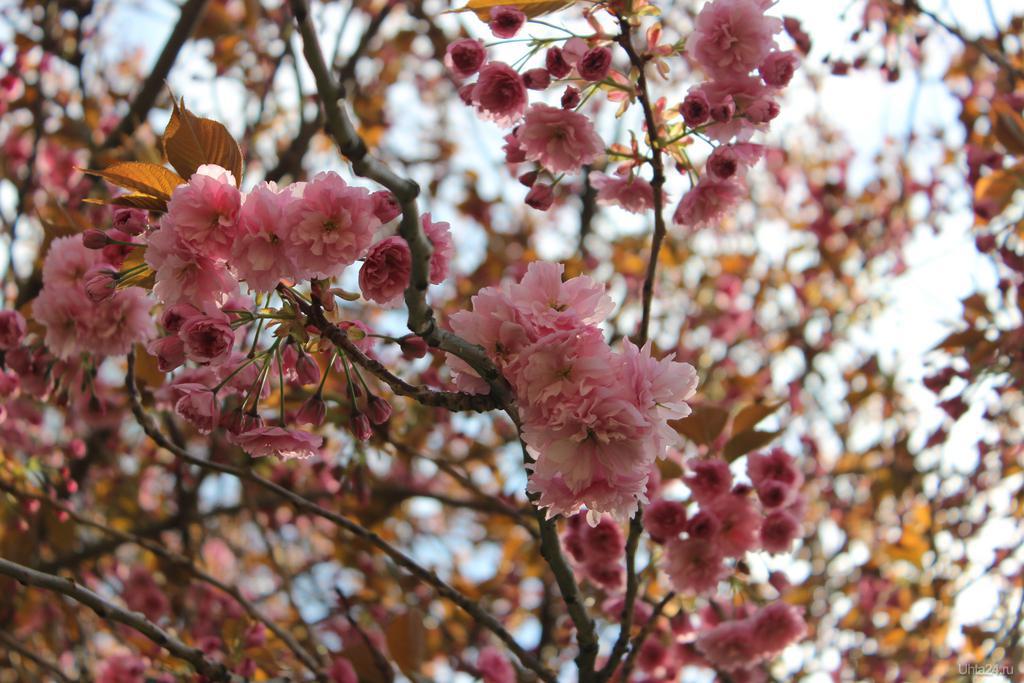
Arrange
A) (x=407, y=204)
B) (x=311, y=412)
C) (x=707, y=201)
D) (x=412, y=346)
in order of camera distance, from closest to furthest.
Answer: (x=407, y=204), (x=412, y=346), (x=311, y=412), (x=707, y=201)

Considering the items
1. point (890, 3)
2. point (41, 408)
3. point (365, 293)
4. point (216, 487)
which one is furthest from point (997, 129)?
point (216, 487)

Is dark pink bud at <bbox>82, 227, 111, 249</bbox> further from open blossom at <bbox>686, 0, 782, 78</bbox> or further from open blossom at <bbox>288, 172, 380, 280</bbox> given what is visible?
open blossom at <bbox>686, 0, 782, 78</bbox>

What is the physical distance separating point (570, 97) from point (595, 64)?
8 centimetres

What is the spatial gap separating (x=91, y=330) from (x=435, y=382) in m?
1.33

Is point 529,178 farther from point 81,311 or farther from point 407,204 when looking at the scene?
point 81,311

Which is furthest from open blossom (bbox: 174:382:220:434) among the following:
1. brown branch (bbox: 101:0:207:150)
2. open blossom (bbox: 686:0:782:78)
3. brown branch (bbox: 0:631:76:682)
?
brown branch (bbox: 101:0:207:150)

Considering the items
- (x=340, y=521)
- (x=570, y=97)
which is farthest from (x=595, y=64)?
(x=340, y=521)

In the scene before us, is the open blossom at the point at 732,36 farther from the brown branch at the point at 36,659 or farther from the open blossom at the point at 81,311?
the brown branch at the point at 36,659

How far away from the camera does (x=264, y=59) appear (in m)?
4.02

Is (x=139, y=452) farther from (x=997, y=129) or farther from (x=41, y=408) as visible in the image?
(x=997, y=129)

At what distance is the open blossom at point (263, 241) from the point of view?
1276 millimetres

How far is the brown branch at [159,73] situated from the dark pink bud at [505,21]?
2028 mm

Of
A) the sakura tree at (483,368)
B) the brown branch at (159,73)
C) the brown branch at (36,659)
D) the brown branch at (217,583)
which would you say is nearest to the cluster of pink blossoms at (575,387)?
the sakura tree at (483,368)

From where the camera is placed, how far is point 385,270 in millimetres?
1344
